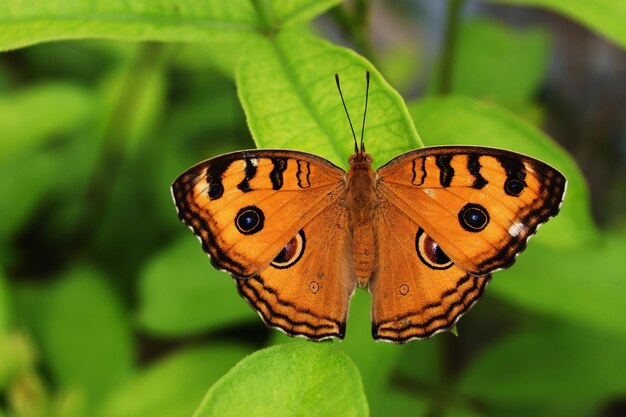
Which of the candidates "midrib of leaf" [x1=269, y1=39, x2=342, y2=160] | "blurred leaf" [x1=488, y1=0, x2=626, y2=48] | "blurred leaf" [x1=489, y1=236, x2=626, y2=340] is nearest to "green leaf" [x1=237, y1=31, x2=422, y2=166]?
"midrib of leaf" [x1=269, y1=39, x2=342, y2=160]

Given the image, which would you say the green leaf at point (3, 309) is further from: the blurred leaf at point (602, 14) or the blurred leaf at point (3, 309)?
the blurred leaf at point (602, 14)

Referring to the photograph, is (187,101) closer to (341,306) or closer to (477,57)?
(477,57)

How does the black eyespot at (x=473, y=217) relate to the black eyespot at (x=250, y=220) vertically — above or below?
below

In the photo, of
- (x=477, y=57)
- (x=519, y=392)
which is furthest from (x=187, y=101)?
(x=519, y=392)

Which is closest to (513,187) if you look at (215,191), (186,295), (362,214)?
(362,214)

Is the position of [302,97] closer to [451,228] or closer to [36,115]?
[451,228]

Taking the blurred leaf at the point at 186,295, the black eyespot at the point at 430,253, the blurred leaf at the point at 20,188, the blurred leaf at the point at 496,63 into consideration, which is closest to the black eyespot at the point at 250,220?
the black eyespot at the point at 430,253
